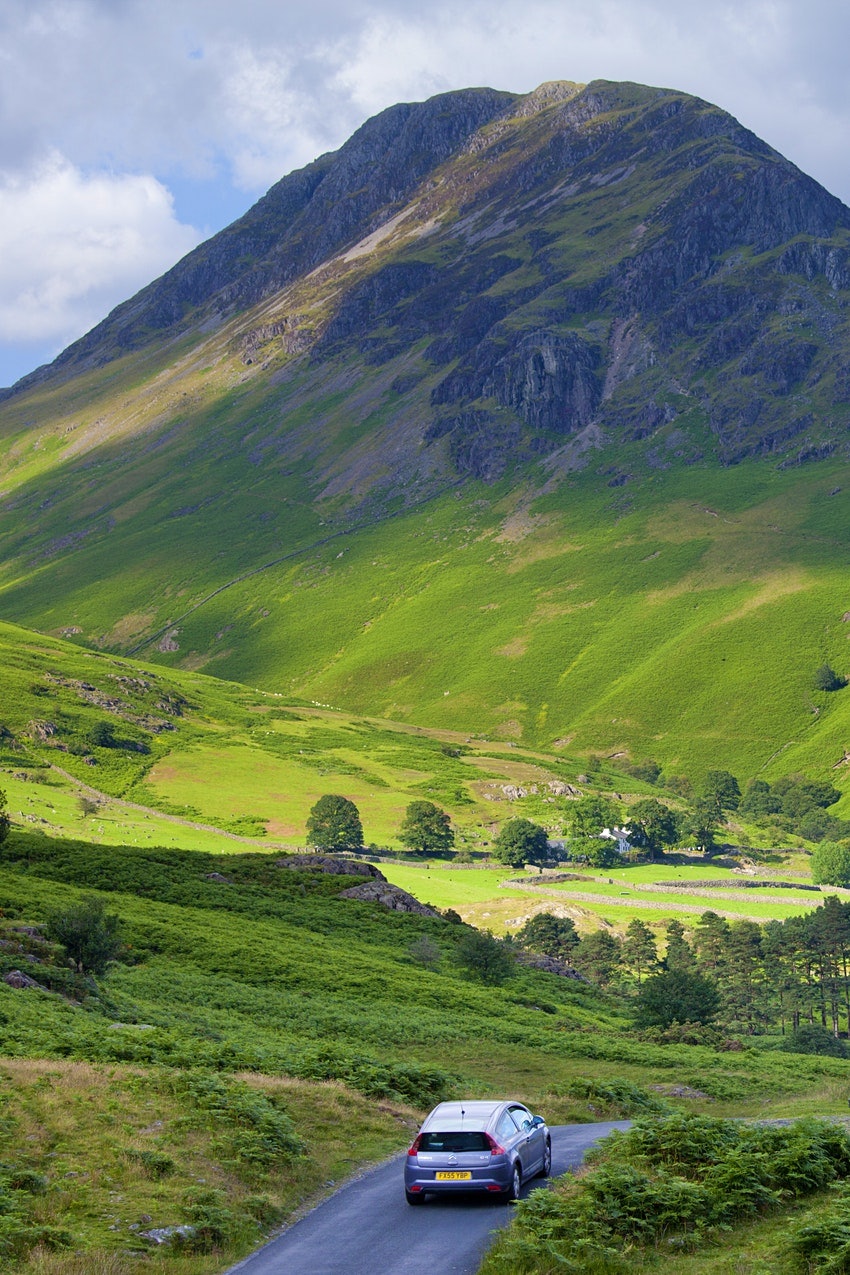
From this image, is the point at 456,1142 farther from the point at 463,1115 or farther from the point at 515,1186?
the point at 515,1186

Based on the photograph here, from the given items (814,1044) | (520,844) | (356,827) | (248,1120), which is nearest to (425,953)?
(814,1044)

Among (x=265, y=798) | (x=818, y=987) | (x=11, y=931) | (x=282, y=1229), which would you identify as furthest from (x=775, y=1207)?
(x=265, y=798)

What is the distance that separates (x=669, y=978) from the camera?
230ft

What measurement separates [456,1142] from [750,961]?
327 feet

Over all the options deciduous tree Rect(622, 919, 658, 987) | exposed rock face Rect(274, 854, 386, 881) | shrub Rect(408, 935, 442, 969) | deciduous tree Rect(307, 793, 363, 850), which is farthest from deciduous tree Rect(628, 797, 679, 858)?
shrub Rect(408, 935, 442, 969)

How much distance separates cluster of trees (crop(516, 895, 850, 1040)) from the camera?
107 metres

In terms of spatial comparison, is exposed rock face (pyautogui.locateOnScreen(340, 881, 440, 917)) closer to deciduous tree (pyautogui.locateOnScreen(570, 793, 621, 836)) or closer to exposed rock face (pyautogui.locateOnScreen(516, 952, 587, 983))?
exposed rock face (pyautogui.locateOnScreen(516, 952, 587, 983))

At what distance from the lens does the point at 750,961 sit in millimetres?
114875

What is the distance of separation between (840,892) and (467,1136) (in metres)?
156

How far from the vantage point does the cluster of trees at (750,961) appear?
107 metres

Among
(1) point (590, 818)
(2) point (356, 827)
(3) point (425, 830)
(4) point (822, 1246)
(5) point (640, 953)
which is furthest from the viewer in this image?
(1) point (590, 818)

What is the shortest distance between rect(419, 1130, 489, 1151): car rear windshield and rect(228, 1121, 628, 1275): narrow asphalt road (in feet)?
3.71

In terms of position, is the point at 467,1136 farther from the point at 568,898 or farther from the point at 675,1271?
the point at 568,898

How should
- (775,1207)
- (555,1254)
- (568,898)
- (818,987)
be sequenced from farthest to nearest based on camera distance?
1. (568,898)
2. (818,987)
3. (775,1207)
4. (555,1254)
